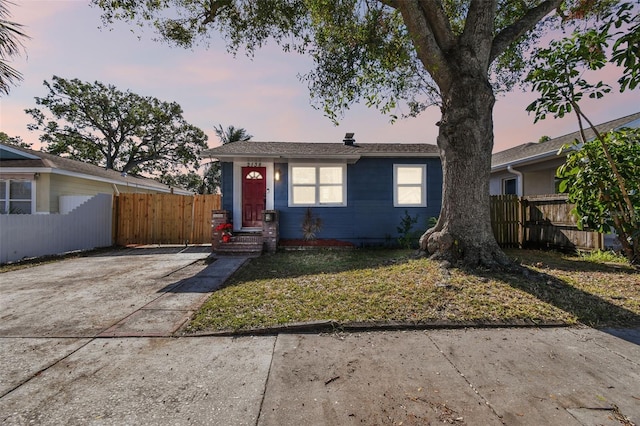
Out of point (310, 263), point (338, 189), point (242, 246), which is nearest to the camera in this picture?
point (310, 263)

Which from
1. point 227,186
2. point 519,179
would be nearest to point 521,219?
point 519,179

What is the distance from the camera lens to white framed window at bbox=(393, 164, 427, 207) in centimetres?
Answer: 970

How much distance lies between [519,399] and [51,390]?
11.6 feet

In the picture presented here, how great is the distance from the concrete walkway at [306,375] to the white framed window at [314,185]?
6098 millimetres

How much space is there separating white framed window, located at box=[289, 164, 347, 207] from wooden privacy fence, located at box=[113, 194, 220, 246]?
3.68 metres

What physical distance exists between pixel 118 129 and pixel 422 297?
30910mm

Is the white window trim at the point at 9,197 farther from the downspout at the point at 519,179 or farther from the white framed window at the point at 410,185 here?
the downspout at the point at 519,179

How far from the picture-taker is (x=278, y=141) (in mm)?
11930

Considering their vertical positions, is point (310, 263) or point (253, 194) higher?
point (253, 194)

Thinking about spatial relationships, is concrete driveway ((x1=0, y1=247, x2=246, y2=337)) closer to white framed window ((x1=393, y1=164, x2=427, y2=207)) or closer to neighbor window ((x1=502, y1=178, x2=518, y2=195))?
white framed window ((x1=393, y1=164, x2=427, y2=207))

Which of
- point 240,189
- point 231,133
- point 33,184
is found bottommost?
point 240,189

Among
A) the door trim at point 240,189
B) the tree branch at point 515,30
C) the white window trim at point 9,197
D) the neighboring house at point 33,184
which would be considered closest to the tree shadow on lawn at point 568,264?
the tree branch at point 515,30

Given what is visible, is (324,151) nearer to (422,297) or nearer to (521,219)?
(422,297)

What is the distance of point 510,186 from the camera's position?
1312 centimetres
